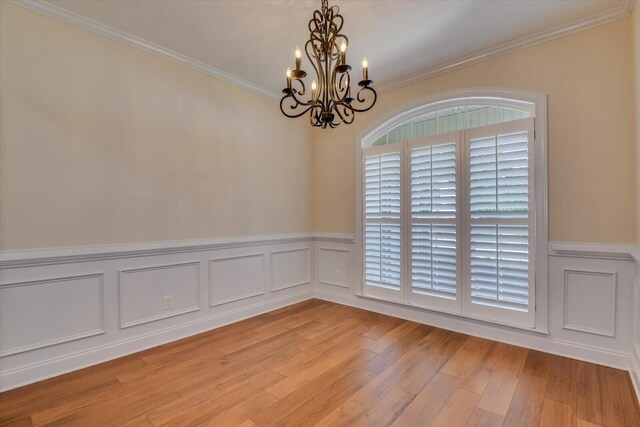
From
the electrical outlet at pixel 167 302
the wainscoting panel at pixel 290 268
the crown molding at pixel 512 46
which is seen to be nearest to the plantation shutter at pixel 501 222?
the crown molding at pixel 512 46

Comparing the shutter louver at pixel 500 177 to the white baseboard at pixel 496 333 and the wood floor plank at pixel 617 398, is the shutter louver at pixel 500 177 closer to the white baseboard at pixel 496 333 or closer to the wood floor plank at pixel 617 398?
the white baseboard at pixel 496 333

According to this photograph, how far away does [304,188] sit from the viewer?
4195 millimetres

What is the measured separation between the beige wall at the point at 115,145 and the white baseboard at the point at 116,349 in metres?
0.86

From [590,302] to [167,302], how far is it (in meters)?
3.63

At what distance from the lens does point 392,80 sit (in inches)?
135

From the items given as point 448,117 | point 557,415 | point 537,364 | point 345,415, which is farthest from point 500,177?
point 345,415

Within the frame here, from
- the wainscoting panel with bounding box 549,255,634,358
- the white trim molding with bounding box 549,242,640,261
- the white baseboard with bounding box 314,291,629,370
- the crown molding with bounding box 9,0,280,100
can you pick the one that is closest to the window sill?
the white baseboard with bounding box 314,291,629,370

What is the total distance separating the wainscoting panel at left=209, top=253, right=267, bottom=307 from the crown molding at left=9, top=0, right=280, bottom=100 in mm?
1979

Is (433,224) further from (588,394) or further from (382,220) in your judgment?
(588,394)

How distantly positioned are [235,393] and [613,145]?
333 cm

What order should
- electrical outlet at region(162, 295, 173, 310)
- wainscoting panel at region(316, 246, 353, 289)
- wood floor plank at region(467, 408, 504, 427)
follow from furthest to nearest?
wainscoting panel at region(316, 246, 353, 289)
electrical outlet at region(162, 295, 173, 310)
wood floor plank at region(467, 408, 504, 427)

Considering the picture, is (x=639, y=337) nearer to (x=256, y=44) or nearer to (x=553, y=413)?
(x=553, y=413)

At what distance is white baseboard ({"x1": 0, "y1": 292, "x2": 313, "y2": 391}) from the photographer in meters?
2.10

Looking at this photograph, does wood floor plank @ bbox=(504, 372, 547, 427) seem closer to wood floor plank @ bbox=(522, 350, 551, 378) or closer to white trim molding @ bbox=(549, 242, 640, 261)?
wood floor plank @ bbox=(522, 350, 551, 378)
